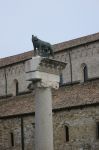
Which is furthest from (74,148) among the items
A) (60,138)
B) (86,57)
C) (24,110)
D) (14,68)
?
(14,68)

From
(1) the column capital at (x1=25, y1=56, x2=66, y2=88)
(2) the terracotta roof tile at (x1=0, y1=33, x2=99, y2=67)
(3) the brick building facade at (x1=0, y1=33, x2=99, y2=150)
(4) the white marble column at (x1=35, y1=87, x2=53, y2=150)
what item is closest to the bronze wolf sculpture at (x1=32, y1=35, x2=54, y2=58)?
(1) the column capital at (x1=25, y1=56, x2=66, y2=88)

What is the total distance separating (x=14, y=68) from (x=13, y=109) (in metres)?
5.79

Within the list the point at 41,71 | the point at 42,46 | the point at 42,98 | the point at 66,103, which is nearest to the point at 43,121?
the point at 42,98

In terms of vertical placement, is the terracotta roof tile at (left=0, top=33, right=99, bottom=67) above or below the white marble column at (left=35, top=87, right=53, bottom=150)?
above

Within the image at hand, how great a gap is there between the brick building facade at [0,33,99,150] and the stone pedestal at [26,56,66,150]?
10.7 m

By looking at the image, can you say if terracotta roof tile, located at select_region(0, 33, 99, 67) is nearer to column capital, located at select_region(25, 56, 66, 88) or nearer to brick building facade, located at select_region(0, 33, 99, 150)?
brick building facade, located at select_region(0, 33, 99, 150)

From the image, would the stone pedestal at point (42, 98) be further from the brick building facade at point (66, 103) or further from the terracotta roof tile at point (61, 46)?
the terracotta roof tile at point (61, 46)

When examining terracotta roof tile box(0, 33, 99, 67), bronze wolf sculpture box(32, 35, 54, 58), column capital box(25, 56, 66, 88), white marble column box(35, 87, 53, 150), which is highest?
terracotta roof tile box(0, 33, 99, 67)

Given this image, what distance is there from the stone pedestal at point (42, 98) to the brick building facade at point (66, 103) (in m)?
10.7

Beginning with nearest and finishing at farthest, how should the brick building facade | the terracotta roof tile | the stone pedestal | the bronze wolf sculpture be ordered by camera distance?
the stone pedestal, the bronze wolf sculpture, the brick building facade, the terracotta roof tile

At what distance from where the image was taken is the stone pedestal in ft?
32.7

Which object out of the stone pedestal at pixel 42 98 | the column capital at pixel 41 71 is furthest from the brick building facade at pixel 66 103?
the stone pedestal at pixel 42 98

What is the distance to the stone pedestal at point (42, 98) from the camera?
32.7 ft

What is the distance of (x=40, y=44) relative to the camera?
420 inches
